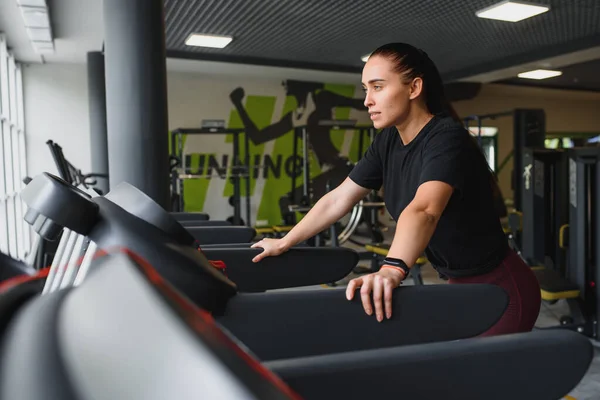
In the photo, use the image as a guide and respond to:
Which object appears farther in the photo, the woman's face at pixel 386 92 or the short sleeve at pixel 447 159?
the woman's face at pixel 386 92

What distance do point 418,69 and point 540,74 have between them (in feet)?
28.6

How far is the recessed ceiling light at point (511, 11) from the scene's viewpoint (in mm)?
5316

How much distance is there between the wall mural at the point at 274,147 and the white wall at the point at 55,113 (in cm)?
162

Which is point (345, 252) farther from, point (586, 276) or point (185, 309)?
point (586, 276)

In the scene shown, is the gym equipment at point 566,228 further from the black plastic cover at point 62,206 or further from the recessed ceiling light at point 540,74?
the recessed ceiling light at point 540,74

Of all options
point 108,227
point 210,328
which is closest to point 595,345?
point 108,227

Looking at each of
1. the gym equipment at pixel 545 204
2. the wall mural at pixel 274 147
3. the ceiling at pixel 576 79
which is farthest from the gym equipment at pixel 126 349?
the ceiling at pixel 576 79

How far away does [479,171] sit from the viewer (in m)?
1.42

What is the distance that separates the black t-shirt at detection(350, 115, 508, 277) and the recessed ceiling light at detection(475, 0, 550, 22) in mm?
4436

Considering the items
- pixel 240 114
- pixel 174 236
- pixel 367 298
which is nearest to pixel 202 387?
pixel 174 236

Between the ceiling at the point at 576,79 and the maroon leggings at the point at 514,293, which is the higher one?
the ceiling at the point at 576,79

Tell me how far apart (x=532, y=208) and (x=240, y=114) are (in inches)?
241

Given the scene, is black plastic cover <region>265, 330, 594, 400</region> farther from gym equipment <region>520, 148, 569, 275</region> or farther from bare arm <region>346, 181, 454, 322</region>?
gym equipment <region>520, 148, 569, 275</region>

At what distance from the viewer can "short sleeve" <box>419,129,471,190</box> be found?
1330mm
